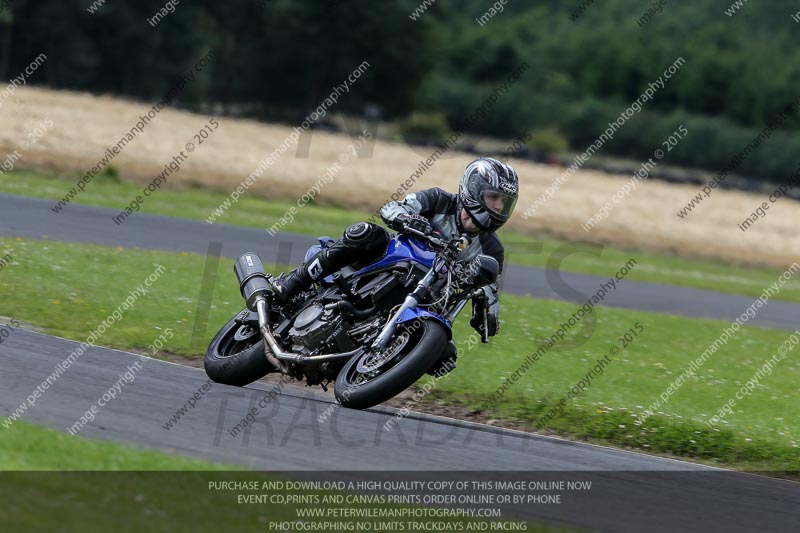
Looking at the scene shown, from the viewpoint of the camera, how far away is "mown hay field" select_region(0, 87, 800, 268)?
31.9 m

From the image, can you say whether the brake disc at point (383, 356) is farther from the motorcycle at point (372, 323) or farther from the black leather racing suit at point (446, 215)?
the black leather racing suit at point (446, 215)

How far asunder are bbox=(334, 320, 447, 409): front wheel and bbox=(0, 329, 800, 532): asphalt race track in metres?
0.23

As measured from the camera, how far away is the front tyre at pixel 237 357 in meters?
8.83

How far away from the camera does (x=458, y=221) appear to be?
8.84 metres

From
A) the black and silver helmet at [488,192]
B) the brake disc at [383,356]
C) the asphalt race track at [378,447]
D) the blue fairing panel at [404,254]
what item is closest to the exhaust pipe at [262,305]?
the brake disc at [383,356]

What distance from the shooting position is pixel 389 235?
879 centimetres

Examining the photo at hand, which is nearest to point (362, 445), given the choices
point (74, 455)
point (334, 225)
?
point (74, 455)

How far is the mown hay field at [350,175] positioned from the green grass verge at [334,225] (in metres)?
1.01

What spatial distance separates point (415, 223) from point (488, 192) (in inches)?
24.5

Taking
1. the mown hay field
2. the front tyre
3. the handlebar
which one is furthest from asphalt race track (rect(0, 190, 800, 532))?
the mown hay field

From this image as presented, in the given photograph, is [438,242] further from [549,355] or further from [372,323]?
[549,355]

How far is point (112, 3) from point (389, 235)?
61991 millimetres

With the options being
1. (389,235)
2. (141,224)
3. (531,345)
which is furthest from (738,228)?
(389,235)
